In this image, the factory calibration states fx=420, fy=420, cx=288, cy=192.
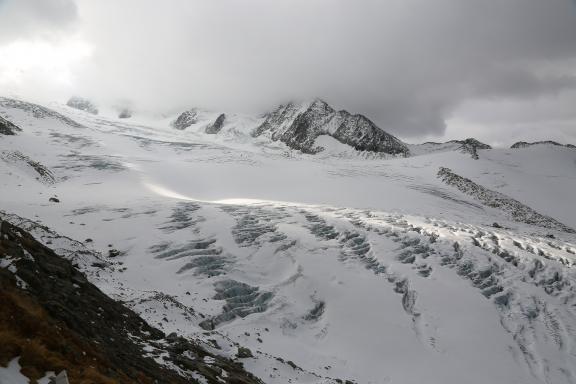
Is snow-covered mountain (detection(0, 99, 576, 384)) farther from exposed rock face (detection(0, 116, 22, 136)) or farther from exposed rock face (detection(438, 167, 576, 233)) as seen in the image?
exposed rock face (detection(0, 116, 22, 136))

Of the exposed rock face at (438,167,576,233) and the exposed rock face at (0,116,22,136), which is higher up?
the exposed rock face at (438,167,576,233)

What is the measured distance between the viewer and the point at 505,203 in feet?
308

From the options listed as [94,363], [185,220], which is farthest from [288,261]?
[94,363]

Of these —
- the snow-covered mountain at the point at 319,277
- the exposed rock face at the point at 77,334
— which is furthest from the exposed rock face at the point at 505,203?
the exposed rock face at the point at 77,334

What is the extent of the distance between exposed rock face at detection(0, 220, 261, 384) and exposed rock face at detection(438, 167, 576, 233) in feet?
267

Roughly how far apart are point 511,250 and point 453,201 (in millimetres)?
37341

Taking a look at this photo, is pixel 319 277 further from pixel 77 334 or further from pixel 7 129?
pixel 7 129

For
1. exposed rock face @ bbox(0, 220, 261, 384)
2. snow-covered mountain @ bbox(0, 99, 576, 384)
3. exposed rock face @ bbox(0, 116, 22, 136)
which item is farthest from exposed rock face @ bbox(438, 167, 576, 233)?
exposed rock face @ bbox(0, 116, 22, 136)

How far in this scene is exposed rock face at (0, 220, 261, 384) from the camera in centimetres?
1105

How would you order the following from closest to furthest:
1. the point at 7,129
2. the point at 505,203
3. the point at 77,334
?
the point at 77,334, the point at 7,129, the point at 505,203

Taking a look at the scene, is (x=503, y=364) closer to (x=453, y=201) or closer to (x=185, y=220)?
(x=185, y=220)

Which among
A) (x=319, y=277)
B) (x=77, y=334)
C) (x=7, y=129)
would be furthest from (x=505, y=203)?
(x=7, y=129)

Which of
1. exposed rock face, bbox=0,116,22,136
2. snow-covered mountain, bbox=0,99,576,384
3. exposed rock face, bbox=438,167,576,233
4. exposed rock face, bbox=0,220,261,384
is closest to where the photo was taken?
exposed rock face, bbox=0,220,261,384

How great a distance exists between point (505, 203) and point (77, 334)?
97.8 metres
